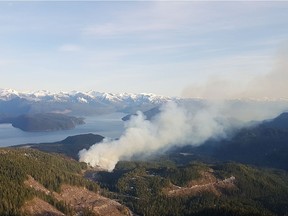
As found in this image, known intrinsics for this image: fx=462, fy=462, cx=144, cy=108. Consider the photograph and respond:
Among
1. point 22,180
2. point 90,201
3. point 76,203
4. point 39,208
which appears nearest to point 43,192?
point 22,180

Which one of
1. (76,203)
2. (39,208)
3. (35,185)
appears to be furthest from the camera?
(76,203)

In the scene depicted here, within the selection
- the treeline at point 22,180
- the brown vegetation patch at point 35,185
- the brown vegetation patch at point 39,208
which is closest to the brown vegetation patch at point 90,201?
the treeline at point 22,180

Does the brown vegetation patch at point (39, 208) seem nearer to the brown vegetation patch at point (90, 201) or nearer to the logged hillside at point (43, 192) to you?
the logged hillside at point (43, 192)

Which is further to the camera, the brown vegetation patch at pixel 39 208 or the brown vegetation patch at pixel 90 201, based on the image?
the brown vegetation patch at pixel 90 201

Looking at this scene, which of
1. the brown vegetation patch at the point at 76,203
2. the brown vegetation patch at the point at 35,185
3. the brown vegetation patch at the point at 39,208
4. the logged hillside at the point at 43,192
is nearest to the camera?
the brown vegetation patch at the point at 39,208

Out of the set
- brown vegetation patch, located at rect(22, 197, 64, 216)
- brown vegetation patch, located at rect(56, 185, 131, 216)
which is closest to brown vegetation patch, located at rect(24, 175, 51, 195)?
brown vegetation patch, located at rect(56, 185, 131, 216)

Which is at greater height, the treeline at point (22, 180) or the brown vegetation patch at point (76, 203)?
the treeline at point (22, 180)

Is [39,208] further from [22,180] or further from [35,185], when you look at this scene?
[35,185]

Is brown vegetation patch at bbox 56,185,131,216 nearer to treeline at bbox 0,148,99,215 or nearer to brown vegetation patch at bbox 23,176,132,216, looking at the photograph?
brown vegetation patch at bbox 23,176,132,216

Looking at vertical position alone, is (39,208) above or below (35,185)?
below

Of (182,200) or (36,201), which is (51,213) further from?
(182,200)
